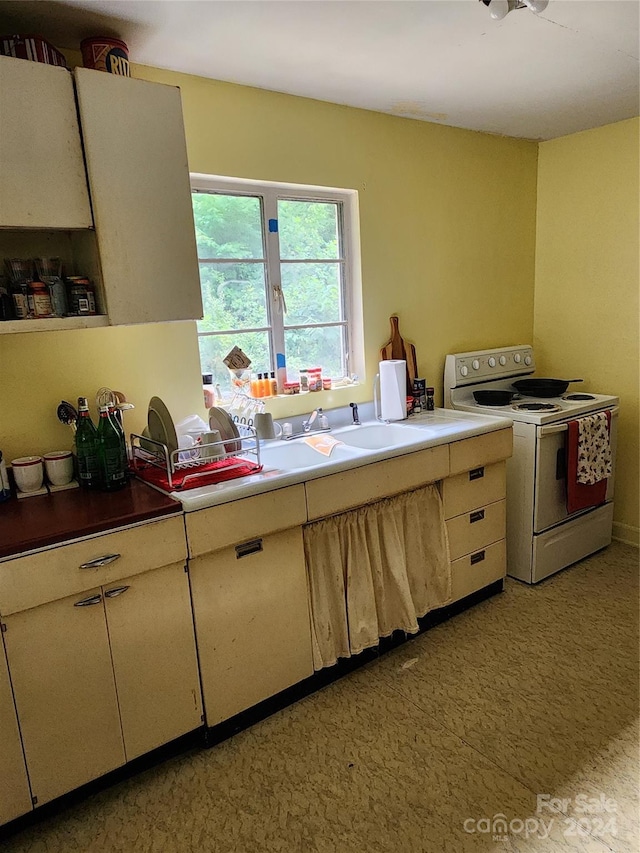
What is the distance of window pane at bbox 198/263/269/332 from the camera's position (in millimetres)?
2404

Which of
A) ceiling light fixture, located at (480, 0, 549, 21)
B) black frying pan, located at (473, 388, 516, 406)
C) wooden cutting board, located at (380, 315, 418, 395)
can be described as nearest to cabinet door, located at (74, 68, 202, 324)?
ceiling light fixture, located at (480, 0, 549, 21)

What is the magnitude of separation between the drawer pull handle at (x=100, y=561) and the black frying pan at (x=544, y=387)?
2515 mm

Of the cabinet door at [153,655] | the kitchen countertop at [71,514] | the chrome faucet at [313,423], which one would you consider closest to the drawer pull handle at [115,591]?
the cabinet door at [153,655]

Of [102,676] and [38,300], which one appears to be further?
[38,300]

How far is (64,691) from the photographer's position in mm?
1582

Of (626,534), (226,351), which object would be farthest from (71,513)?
(626,534)

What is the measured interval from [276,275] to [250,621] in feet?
4.95

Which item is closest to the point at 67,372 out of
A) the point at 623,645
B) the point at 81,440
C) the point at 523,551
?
the point at 81,440

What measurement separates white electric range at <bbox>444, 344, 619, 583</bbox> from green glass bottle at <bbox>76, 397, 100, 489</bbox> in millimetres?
1946

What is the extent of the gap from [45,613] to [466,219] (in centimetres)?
285

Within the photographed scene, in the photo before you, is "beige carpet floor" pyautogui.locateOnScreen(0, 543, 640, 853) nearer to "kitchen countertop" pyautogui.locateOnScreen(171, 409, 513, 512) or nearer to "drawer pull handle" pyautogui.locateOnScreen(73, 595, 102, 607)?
"drawer pull handle" pyautogui.locateOnScreen(73, 595, 102, 607)

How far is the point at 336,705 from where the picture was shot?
2111 millimetres

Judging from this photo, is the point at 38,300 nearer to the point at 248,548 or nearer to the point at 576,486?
the point at 248,548

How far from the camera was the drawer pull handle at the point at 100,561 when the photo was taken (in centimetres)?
156
